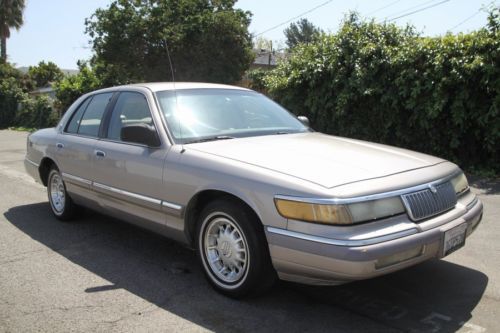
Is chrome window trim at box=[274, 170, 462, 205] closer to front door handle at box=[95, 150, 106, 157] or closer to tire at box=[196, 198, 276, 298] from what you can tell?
tire at box=[196, 198, 276, 298]

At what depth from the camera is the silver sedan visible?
10.6ft

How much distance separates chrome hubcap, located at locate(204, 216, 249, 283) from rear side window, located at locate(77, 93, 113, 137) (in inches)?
80.7

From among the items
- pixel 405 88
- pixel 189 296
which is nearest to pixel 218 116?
pixel 189 296

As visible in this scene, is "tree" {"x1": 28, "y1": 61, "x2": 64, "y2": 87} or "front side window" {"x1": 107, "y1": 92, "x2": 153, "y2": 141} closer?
"front side window" {"x1": 107, "y1": 92, "x2": 153, "y2": 141}

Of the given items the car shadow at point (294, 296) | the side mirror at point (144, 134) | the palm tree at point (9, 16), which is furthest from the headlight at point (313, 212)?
the palm tree at point (9, 16)

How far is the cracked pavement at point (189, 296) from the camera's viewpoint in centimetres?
348

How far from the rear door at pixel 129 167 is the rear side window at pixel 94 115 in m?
0.26

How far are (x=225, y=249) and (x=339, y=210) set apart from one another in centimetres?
106

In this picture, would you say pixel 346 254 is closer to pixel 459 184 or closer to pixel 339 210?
pixel 339 210

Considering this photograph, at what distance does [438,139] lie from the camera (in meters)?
8.64

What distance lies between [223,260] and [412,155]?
5.68 ft

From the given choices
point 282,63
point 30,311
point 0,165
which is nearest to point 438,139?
point 282,63

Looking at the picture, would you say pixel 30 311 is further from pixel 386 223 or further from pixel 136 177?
pixel 386 223

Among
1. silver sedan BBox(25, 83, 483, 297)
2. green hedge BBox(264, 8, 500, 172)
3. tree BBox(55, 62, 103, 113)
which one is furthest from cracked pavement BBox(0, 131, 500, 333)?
tree BBox(55, 62, 103, 113)
